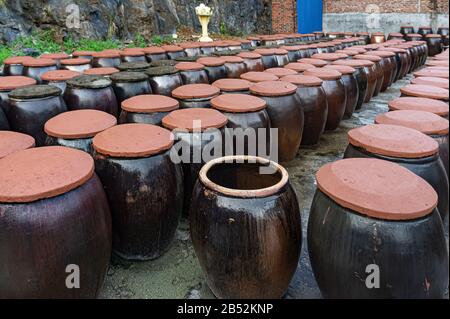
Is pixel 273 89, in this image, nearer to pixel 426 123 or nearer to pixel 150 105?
pixel 150 105

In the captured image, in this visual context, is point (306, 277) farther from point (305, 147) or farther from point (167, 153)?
point (305, 147)

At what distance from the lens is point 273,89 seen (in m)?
3.49

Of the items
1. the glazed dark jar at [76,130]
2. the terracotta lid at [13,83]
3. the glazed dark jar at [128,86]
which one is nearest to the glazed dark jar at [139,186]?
the glazed dark jar at [76,130]

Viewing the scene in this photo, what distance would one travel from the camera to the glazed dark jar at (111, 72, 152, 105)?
376 centimetres

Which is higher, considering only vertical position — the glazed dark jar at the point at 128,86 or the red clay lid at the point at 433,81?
the glazed dark jar at the point at 128,86

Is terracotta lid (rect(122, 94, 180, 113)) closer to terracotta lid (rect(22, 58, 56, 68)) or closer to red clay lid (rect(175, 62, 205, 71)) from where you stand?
red clay lid (rect(175, 62, 205, 71))

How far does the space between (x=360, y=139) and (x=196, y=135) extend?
3.64 feet

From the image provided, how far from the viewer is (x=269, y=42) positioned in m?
9.66

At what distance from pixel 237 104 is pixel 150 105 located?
735mm

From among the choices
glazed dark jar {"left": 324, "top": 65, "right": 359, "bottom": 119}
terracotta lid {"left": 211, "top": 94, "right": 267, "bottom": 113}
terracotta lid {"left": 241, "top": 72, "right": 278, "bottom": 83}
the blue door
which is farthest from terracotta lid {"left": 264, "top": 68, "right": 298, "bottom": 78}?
the blue door

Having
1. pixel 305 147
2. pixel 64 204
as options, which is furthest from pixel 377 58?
pixel 64 204

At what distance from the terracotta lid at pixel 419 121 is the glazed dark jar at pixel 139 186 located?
1660 mm

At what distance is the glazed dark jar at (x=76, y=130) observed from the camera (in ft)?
7.64

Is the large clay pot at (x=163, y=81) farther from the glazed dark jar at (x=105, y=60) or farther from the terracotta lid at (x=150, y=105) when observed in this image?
the glazed dark jar at (x=105, y=60)
